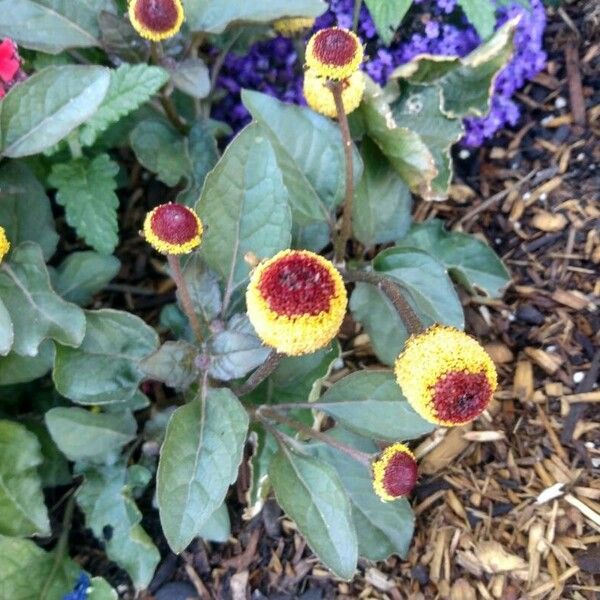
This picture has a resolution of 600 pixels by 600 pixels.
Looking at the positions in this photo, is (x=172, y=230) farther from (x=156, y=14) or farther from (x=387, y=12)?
(x=387, y=12)

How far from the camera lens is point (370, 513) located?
5.42ft

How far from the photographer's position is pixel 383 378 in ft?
4.74

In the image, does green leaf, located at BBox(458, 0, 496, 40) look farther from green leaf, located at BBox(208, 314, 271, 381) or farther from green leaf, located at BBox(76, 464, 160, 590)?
green leaf, located at BBox(76, 464, 160, 590)

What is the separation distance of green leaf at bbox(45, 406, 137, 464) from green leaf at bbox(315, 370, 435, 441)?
0.42 metres

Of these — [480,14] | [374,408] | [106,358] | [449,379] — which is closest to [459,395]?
[449,379]

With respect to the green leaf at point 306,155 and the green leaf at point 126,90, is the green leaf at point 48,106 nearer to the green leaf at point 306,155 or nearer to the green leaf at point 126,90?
the green leaf at point 126,90

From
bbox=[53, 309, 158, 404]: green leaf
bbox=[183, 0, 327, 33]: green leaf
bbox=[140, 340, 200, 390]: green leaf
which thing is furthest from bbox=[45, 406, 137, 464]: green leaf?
bbox=[183, 0, 327, 33]: green leaf

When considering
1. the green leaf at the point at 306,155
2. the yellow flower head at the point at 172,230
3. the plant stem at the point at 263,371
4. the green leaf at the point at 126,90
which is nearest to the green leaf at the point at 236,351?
the plant stem at the point at 263,371

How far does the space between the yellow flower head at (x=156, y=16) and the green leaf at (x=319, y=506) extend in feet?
2.58

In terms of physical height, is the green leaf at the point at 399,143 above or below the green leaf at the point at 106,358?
above

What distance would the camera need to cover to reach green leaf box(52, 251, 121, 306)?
1.75 m

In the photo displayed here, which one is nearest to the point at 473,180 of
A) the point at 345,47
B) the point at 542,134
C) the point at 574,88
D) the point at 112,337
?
the point at 542,134

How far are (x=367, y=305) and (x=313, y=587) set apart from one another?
57 cm

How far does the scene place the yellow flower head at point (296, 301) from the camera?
107cm
